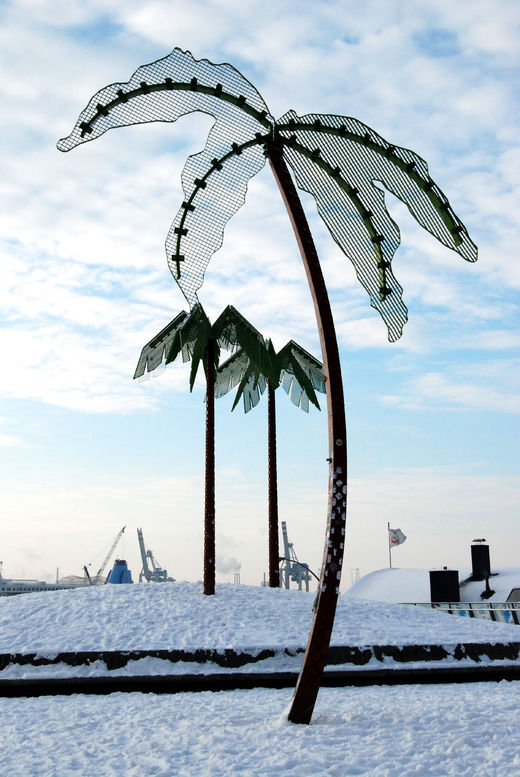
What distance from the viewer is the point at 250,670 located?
12.9 meters

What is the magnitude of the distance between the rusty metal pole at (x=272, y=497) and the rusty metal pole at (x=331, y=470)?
34.6ft

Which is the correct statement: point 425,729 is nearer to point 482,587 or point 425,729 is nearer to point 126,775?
point 126,775

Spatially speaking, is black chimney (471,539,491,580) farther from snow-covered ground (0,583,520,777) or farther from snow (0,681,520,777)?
snow (0,681,520,777)

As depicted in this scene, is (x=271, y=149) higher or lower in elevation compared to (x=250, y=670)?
higher

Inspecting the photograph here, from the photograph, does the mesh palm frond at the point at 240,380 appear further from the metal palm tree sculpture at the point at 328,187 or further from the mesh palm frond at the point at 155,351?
the metal palm tree sculpture at the point at 328,187

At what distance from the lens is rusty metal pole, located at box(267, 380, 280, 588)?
63.0ft

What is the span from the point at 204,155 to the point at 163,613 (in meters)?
9.69

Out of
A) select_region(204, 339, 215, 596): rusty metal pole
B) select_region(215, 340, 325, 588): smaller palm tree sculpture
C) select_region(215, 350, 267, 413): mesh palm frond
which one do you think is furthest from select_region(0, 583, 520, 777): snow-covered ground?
select_region(215, 350, 267, 413): mesh palm frond

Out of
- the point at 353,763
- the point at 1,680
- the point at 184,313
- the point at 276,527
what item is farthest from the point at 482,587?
the point at 353,763

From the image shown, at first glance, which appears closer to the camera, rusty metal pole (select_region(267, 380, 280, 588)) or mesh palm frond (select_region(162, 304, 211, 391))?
mesh palm frond (select_region(162, 304, 211, 391))

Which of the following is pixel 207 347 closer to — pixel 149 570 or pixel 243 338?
pixel 243 338

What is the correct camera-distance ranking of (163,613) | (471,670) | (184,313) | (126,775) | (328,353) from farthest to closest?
1. (184,313)
2. (163,613)
3. (471,670)
4. (328,353)
5. (126,775)

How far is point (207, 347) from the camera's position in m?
18.9

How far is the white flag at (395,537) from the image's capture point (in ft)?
161
